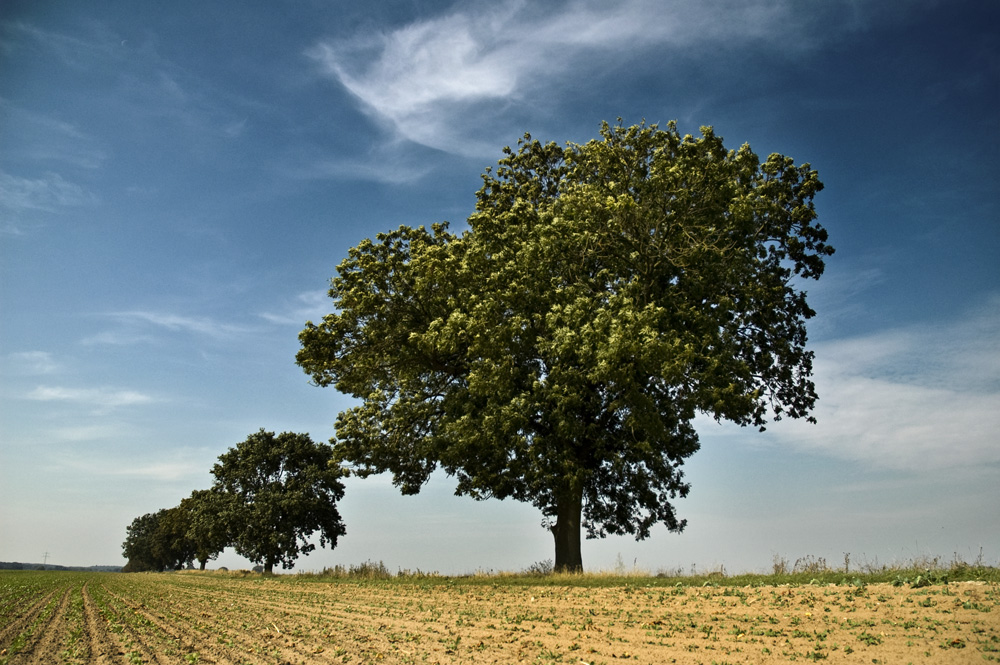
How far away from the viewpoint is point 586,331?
19.0 metres

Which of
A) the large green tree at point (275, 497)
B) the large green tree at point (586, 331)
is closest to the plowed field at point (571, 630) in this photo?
the large green tree at point (586, 331)

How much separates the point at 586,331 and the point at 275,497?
3519cm

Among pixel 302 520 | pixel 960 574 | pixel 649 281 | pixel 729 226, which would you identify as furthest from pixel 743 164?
pixel 302 520

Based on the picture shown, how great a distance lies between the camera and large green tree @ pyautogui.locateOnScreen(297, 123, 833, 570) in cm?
2016

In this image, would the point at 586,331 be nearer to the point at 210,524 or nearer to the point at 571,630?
the point at 571,630

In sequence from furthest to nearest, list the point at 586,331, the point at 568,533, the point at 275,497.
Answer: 1. the point at 275,497
2. the point at 568,533
3. the point at 586,331

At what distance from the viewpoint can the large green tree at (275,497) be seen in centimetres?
4569

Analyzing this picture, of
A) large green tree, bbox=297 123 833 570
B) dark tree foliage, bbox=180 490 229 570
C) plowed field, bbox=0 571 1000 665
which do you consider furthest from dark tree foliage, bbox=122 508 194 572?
plowed field, bbox=0 571 1000 665

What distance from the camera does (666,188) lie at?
21.6 m

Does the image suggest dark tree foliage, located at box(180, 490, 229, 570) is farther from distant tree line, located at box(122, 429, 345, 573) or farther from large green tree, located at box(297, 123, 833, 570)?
large green tree, located at box(297, 123, 833, 570)

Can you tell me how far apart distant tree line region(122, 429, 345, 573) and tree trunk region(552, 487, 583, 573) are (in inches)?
996

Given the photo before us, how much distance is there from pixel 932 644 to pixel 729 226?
49.6 ft

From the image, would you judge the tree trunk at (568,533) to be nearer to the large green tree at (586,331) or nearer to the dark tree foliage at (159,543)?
the large green tree at (586,331)

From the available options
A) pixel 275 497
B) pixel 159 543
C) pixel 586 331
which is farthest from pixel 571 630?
pixel 159 543
